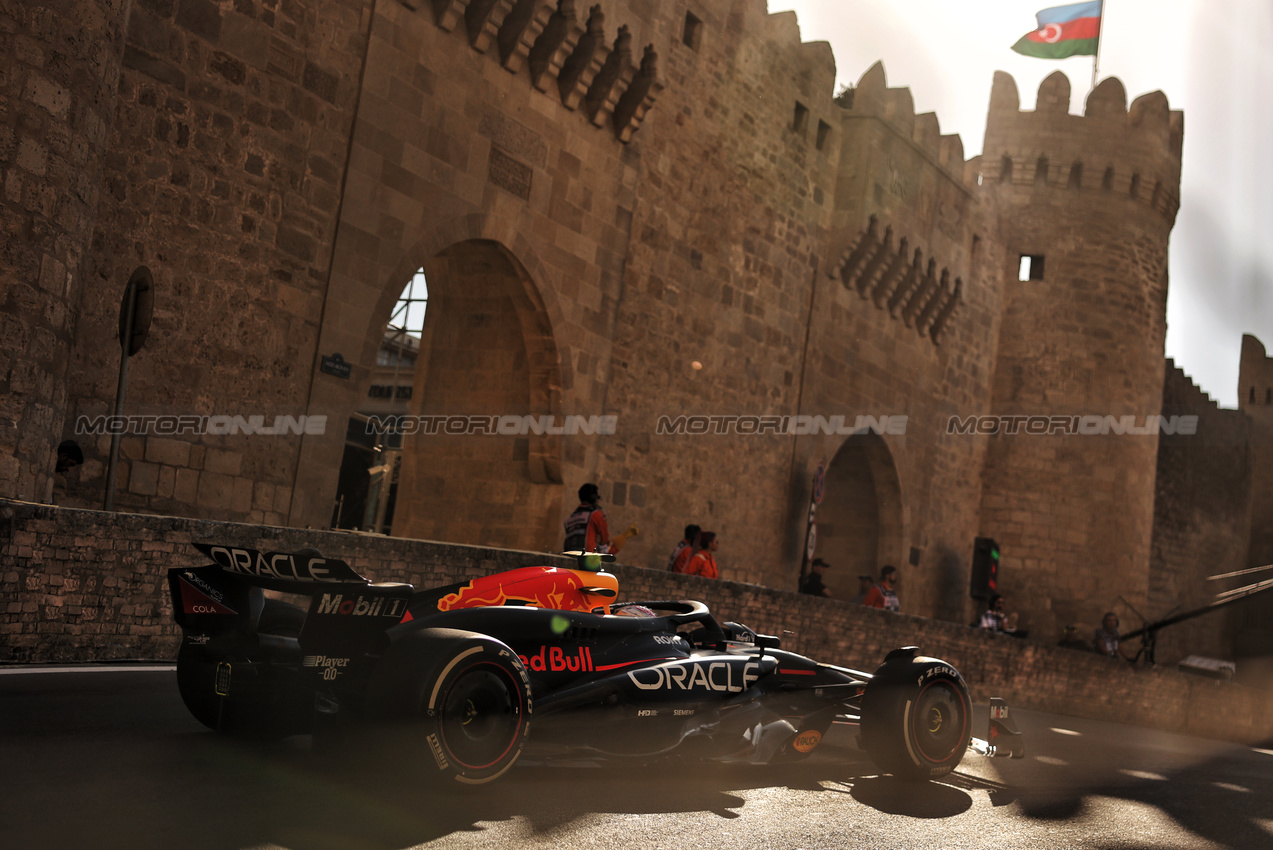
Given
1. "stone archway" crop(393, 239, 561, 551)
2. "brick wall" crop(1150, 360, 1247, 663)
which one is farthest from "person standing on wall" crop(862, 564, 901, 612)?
"brick wall" crop(1150, 360, 1247, 663)

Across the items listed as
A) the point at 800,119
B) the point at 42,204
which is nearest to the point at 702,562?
the point at 42,204

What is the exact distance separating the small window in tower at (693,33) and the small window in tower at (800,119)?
107 inches

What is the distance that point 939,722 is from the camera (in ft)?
19.6

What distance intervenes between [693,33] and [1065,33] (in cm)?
1243

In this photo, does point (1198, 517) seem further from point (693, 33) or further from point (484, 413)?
point (484, 413)

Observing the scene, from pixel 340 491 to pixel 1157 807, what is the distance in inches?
984

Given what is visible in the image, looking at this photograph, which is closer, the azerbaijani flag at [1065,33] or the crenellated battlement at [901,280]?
the crenellated battlement at [901,280]

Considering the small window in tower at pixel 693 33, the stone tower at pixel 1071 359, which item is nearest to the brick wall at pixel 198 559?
the small window in tower at pixel 693 33

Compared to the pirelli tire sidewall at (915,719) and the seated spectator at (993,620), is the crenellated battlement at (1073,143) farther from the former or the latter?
the pirelli tire sidewall at (915,719)

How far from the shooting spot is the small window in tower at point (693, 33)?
15812 mm

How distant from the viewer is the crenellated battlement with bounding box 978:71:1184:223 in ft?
80.6

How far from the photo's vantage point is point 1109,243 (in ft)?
80.1

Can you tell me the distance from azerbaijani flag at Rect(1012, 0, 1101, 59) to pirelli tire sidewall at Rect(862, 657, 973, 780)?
21752 millimetres

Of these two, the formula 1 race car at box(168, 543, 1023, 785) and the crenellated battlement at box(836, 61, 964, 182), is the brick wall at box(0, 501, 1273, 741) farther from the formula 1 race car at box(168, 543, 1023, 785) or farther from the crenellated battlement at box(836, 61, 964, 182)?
the crenellated battlement at box(836, 61, 964, 182)
